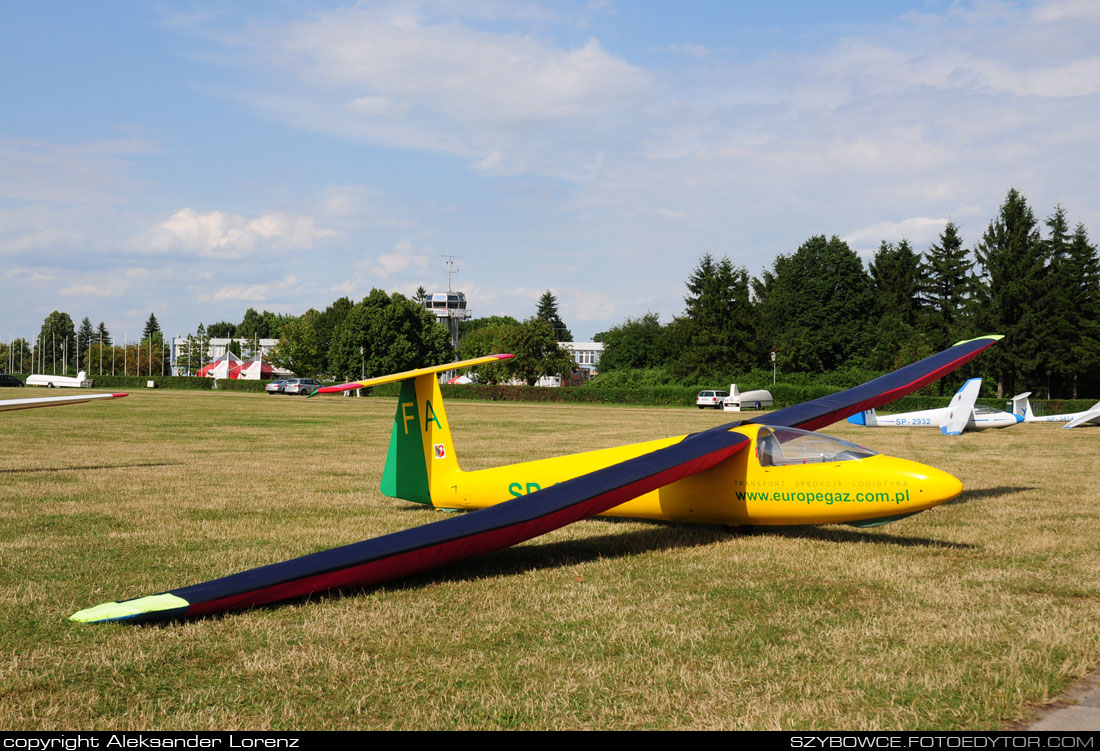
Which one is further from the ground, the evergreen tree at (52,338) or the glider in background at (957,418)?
the evergreen tree at (52,338)

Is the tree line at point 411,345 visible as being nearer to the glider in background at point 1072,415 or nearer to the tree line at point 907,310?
the tree line at point 907,310

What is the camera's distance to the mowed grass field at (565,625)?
15.9 feet

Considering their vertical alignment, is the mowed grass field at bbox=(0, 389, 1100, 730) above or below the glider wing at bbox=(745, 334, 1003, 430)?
below

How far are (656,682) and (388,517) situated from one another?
731cm

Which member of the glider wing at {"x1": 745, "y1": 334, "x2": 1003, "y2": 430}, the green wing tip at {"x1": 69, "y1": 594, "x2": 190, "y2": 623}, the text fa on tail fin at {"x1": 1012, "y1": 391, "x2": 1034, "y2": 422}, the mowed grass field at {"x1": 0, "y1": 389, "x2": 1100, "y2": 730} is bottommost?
the mowed grass field at {"x1": 0, "y1": 389, "x2": 1100, "y2": 730}

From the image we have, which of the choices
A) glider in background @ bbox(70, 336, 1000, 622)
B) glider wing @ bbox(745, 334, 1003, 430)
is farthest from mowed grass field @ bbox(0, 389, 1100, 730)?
glider wing @ bbox(745, 334, 1003, 430)

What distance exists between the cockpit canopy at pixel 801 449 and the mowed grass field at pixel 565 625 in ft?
3.69

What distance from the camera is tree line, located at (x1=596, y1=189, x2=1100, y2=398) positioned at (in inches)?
2478

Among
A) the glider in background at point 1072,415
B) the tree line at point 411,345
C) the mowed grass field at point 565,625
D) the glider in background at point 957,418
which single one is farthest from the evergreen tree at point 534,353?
the mowed grass field at point 565,625

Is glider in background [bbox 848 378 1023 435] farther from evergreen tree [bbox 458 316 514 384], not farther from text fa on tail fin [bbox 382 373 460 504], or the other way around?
evergreen tree [bbox 458 316 514 384]

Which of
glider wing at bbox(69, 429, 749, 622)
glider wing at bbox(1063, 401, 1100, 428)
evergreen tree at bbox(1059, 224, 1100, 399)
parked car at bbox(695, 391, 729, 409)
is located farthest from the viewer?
parked car at bbox(695, 391, 729, 409)

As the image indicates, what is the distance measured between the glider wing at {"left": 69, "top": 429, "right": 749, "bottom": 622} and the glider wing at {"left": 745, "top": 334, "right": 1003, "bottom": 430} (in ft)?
13.3

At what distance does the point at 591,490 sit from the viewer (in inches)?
327

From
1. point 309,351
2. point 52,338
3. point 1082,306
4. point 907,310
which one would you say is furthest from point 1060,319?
point 52,338
